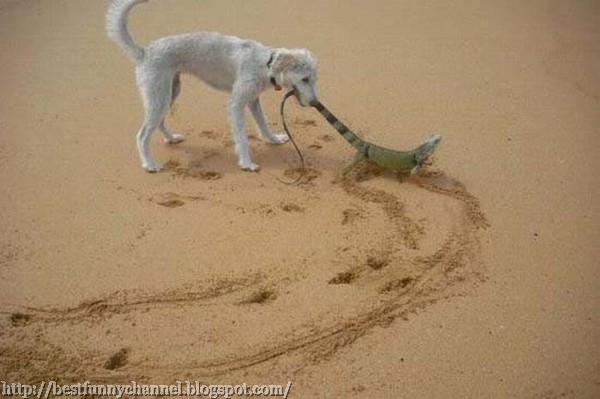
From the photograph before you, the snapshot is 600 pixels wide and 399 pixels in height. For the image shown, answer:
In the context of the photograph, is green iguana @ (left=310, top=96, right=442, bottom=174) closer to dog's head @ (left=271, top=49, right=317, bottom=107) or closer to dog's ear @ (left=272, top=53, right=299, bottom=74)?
dog's head @ (left=271, top=49, right=317, bottom=107)

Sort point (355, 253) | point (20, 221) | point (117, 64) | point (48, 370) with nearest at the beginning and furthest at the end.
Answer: point (48, 370) → point (355, 253) → point (20, 221) → point (117, 64)

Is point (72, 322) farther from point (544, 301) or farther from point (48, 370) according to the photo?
point (544, 301)

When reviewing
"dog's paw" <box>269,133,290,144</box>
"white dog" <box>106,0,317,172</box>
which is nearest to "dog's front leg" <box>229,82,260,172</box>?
"white dog" <box>106,0,317,172</box>

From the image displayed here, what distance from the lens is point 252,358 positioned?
2.83 m

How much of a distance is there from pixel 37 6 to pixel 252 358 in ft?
19.4

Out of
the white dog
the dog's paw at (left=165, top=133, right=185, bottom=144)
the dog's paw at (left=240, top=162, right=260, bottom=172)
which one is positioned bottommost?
the dog's paw at (left=240, top=162, right=260, bottom=172)

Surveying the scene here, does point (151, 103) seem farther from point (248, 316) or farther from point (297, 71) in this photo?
point (248, 316)

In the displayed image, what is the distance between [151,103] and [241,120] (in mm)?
649

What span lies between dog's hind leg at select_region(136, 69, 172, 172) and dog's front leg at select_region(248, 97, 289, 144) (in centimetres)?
65

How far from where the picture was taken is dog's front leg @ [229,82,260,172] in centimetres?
421

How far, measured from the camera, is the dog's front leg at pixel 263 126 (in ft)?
14.8

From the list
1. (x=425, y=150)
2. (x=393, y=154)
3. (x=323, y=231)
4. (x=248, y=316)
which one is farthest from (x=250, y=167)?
(x=248, y=316)

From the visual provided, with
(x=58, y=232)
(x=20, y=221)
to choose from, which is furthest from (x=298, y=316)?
(x=20, y=221)

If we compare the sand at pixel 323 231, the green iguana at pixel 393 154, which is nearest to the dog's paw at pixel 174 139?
the sand at pixel 323 231
